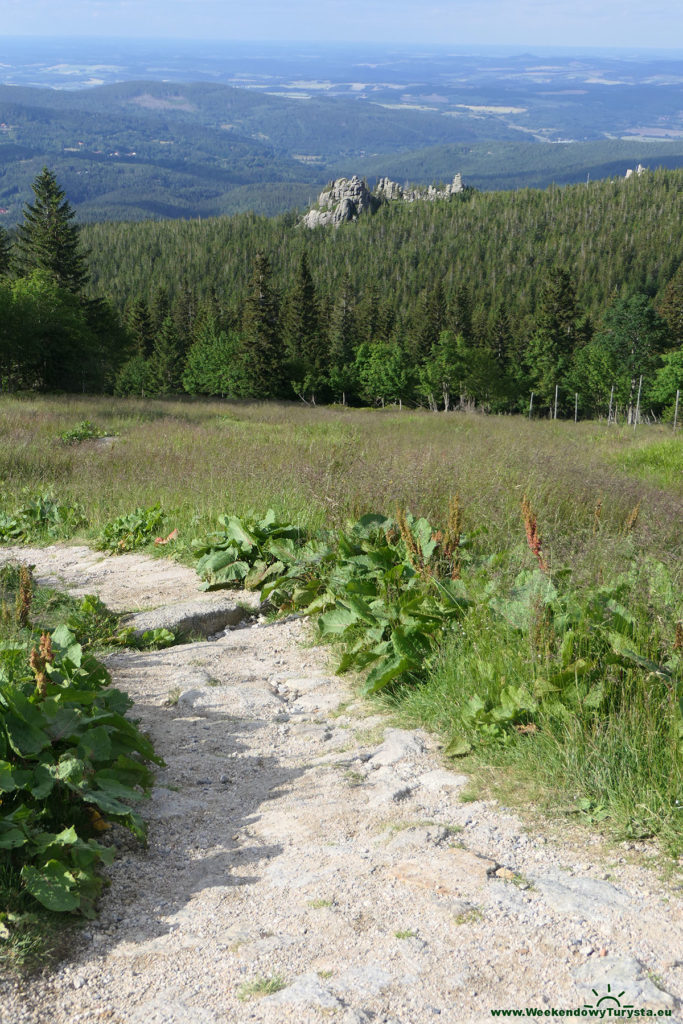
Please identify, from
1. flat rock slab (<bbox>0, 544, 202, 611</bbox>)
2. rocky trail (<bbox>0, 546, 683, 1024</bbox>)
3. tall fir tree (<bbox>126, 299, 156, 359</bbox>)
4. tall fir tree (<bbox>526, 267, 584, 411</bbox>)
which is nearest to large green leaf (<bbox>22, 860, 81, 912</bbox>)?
rocky trail (<bbox>0, 546, 683, 1024</bbox>)

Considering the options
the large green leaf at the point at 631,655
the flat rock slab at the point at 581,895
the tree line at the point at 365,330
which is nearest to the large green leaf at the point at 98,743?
the flat rock slab at the point at 581,895

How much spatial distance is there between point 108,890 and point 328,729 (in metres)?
1.61

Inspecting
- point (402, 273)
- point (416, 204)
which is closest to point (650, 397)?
point (402, 273)

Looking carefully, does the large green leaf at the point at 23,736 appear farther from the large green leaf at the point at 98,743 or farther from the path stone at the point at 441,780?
the path stone at the point at 441,780

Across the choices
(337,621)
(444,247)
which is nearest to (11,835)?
(337,621)

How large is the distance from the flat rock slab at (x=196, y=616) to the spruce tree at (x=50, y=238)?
45185mm

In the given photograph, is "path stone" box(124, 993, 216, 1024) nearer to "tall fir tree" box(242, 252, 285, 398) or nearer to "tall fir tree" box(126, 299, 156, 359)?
"tall fir tree" box(242, 252, 285, 398)

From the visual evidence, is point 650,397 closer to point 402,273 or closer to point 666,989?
point 666,989

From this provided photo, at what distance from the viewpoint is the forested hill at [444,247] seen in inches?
5335

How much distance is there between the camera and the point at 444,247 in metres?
164

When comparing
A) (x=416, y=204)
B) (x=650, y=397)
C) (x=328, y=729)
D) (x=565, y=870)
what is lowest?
(x=650, y=397)

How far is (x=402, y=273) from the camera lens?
6073 inches

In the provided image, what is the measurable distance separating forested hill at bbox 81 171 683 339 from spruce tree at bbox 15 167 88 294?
73.7m

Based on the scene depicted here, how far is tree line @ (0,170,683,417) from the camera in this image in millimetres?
43875
